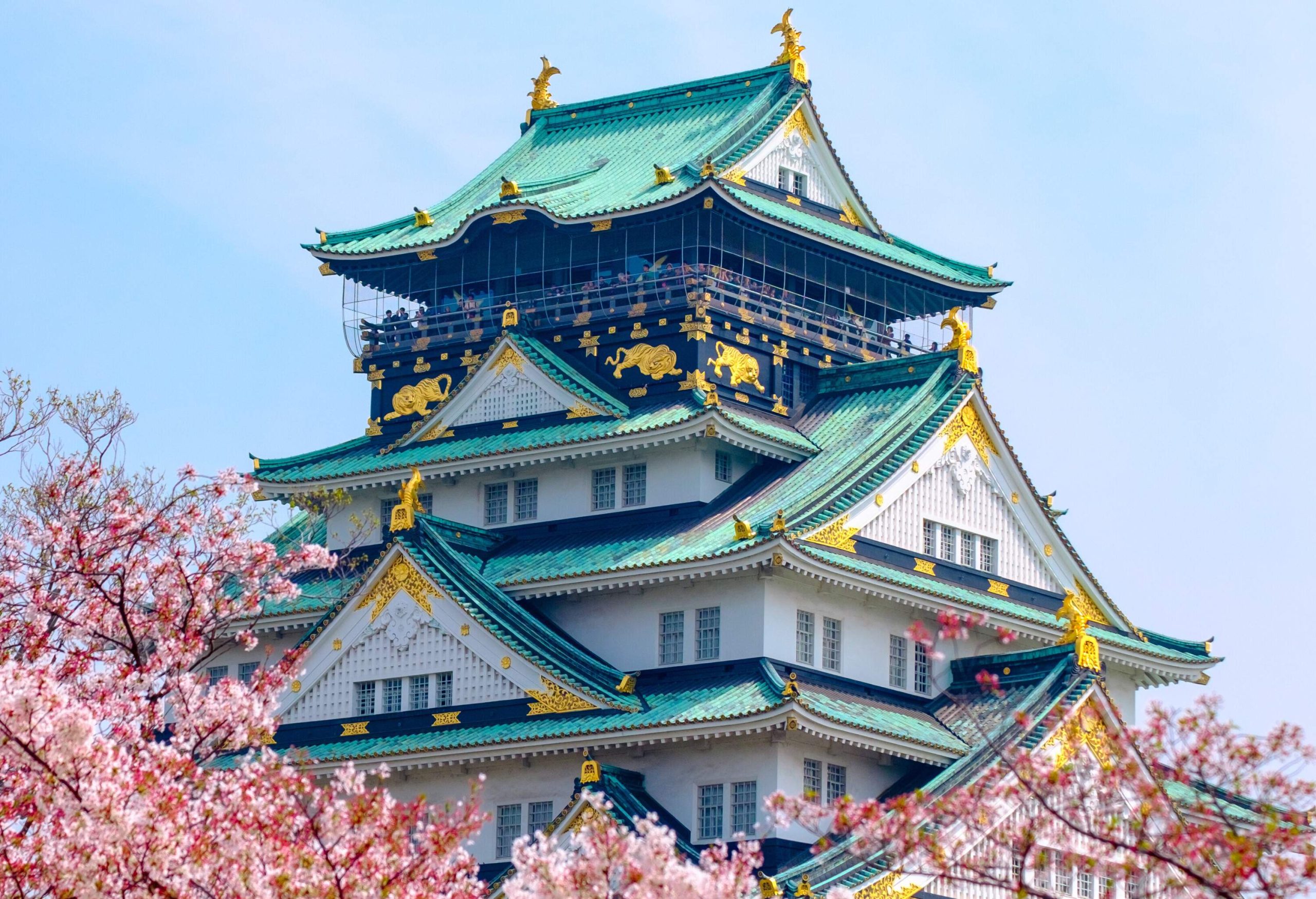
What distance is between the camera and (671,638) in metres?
54.5

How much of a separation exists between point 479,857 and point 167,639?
64.4 feet

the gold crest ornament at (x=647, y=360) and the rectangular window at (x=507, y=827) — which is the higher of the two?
the gold crest ornament at (x=647, y=360)

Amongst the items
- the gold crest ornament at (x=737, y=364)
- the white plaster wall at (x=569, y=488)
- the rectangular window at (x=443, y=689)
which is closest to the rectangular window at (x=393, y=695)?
the rectangular window at (x=443, y=689)

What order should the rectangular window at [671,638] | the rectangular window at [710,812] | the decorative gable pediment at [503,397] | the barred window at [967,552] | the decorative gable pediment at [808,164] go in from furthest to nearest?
1. the decorative gable pediment at [808,164]
2. the decorative gable pediment at [503,397]
3. the barred window at [967,552]
4. the rectangular window at [671,638]
5. the rectangular window at [710,812]

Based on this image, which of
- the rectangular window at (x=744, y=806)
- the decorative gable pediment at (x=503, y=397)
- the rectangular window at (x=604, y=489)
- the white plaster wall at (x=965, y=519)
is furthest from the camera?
the decorative gable pediment at (x=503, y=397)

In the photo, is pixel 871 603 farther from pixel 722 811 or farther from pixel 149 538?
pixel 149 538

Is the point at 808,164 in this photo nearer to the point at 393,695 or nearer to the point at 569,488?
the point at 569,488

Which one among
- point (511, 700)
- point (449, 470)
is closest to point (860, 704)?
point (511, 700)

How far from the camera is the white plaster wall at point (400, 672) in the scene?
53719 mm

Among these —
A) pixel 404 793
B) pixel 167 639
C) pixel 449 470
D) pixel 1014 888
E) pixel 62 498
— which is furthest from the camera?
pixel 449 470

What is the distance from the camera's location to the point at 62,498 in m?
38.6

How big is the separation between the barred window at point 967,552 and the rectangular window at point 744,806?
30.3ft

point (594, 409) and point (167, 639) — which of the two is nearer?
point (167, 639)

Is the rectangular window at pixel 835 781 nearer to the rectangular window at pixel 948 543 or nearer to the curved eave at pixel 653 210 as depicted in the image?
the rectangular window at pixel 948 543
